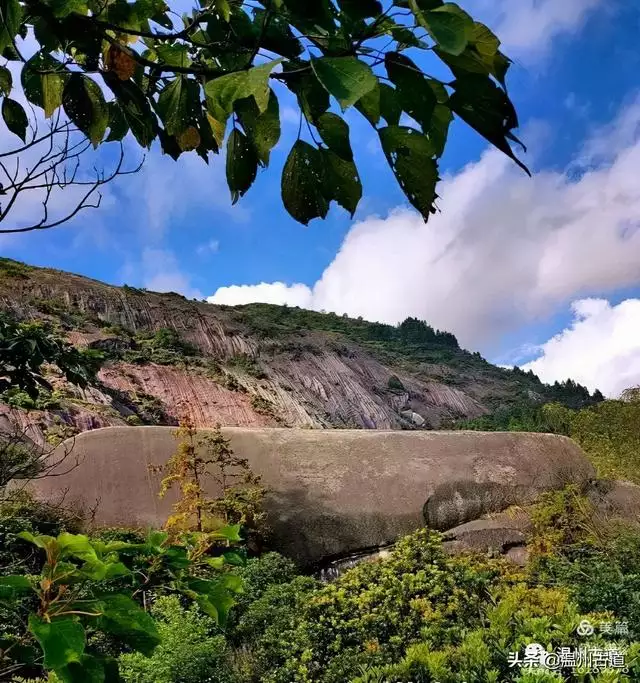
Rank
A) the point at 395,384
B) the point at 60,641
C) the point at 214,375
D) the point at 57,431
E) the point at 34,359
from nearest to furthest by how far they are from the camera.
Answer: the point at 60,641
the point at 34,359
the point at 57,431
the point at 214,375
the point at 395,384

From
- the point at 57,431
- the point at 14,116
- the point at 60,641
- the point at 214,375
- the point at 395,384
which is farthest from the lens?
the point at 395,384

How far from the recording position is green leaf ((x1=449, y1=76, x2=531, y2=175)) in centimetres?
42

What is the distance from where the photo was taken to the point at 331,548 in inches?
255

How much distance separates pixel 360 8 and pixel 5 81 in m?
0.71

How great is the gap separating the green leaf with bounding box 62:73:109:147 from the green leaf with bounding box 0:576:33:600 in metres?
0.54

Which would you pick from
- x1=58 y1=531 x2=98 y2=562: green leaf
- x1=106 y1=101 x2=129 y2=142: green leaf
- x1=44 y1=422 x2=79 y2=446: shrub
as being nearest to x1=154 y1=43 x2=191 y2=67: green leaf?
x1=106 y1=101 x2=129 y2=142: green leaf

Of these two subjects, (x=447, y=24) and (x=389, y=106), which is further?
(x=389, y=106)

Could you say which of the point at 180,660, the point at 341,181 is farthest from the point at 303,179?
the point at 180,660

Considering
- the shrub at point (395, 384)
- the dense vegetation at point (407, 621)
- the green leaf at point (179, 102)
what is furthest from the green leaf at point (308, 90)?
the shrub at point (395, 384)

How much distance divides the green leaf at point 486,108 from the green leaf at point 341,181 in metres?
0.13

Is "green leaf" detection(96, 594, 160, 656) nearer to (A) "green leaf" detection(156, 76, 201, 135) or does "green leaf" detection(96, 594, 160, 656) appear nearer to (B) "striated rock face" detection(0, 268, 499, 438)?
(A) "green leaf" detection(156, 76, 201, 135)

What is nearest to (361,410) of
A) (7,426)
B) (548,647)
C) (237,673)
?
(7,426)

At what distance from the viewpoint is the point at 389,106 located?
47cm

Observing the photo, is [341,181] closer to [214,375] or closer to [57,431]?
[57,431]
